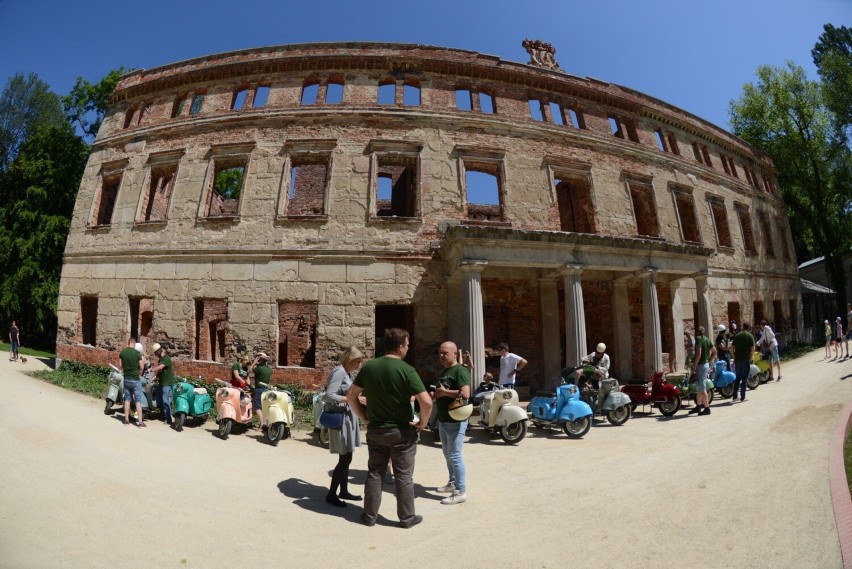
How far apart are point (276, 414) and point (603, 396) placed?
22.6ft

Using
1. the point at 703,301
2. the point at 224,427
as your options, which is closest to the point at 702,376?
the point at 703,301

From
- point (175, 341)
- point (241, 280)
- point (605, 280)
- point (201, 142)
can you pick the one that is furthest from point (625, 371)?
point (201, 142)

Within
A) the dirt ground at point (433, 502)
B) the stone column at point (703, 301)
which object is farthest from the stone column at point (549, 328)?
the stone column at point (703, 301)

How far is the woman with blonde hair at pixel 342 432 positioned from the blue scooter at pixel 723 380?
9659 millimetres

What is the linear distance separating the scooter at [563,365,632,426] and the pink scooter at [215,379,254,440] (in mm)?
6826

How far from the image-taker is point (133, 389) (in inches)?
310

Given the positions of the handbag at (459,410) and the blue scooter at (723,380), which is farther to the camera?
the blue scooter at (723,380)

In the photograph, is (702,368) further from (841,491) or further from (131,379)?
(131,379)

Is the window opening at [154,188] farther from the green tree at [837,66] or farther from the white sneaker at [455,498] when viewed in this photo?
the green tree at [837,66]

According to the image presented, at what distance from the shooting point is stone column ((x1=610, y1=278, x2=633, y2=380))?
487 inches

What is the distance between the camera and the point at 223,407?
7.68 meters

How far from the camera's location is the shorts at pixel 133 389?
7816mm

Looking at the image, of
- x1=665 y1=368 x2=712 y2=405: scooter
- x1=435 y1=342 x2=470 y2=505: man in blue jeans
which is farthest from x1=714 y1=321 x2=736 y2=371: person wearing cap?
x1=435 y1=342 x2=470 y2=505: man in blue jeans

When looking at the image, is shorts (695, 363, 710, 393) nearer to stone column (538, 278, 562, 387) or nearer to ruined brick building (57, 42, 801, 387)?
ruined brick building (57, 42, 801, 387)
